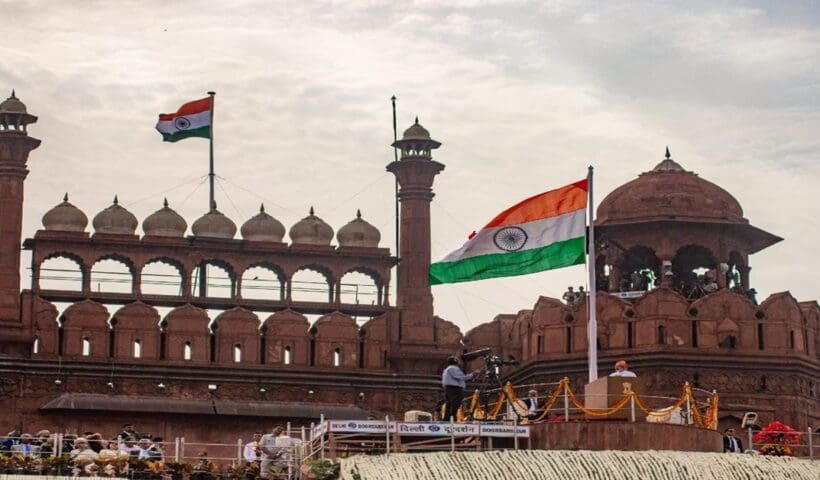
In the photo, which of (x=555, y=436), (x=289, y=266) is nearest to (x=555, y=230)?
(x=555, y=436)

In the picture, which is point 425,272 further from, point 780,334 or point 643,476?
point 643,476

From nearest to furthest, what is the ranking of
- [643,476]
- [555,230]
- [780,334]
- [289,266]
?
[643,476] < [555,230] < [780,334] < [289,266]

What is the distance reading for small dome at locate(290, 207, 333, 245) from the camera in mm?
52844

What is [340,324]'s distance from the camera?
51.4 m

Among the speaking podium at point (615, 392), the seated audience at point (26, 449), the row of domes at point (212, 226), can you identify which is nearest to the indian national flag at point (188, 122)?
the row of domes at point (212, 226)

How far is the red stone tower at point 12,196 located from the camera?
50.0 metres

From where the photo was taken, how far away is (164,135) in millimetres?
52750

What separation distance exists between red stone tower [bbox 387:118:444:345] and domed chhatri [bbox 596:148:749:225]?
13.0ft

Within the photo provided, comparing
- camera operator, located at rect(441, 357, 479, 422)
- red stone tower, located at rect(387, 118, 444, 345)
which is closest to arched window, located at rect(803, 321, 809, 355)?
red stone tower, located at rect(387, 118, 444, 345)

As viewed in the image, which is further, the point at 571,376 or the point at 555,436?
the point at 571,376

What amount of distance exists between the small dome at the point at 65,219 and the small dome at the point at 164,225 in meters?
1.38

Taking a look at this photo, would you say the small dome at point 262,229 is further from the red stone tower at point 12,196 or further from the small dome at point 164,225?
the red stone tower at point 12,196

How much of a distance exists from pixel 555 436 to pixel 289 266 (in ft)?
51.8

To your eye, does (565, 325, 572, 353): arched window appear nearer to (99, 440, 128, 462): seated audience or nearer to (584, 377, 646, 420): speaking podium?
(584, 377, 646, 420): speaking podium
